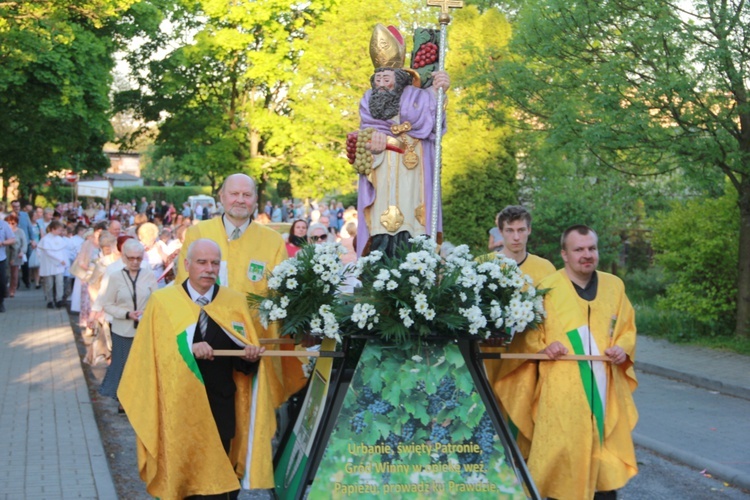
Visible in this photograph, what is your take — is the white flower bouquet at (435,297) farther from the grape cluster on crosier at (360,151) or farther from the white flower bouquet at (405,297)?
the grape cluster on crosier at (360,151)

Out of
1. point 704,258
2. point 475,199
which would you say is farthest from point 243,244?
point 475,199

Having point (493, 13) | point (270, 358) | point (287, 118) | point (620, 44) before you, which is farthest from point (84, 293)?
point (287, 118)

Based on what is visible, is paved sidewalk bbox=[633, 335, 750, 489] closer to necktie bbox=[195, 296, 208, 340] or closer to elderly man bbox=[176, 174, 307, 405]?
elderly man bbox=[176, 174, 307, 405]

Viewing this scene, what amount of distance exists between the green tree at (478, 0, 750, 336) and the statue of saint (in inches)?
241

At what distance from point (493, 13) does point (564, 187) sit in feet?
19.0

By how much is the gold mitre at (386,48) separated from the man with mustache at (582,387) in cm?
241

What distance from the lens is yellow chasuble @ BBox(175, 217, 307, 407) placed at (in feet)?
23.2

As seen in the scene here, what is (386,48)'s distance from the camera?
802 cm

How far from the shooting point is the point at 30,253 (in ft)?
78.9

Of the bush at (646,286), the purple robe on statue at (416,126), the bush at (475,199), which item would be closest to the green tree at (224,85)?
the bush at (475,199)

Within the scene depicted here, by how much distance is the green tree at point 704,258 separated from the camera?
15461 millimetres

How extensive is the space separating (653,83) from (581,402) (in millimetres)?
8598

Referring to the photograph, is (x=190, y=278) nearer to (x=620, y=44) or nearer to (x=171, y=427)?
(x=171, y=427)

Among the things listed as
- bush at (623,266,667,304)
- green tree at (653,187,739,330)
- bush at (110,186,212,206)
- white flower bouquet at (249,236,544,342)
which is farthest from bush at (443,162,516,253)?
bush at (110,186,212,206)
